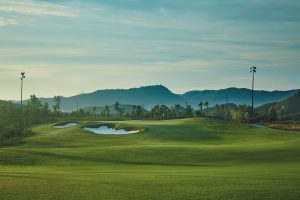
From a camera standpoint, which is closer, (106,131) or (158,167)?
(158,167)

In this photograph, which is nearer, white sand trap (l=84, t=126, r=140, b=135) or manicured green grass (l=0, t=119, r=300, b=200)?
manicured green grass (l=0, t=119, r=300, b=200)

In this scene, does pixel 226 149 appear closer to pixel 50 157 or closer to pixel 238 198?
pixel 50 157

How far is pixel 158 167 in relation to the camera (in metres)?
41.0

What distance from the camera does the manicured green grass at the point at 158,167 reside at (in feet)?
78.5

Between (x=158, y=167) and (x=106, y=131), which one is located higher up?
(x=106, y=131)

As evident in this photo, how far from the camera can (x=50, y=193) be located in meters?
23.2

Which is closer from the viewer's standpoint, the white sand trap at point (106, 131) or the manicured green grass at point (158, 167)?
the manicured green grass at point (158, 167)

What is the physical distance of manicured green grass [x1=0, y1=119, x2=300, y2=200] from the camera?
78.5ft

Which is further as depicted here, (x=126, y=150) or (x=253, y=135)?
(x=253, y=135)

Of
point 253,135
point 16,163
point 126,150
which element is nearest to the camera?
point 16,163

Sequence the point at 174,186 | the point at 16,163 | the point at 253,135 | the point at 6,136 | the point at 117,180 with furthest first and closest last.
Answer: the point at 6,136
the point at 253,135
the point at 16,163
the point at 117,180
the point at 174,186

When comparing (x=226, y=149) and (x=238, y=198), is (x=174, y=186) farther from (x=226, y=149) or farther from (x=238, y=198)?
(x=226, y=149)

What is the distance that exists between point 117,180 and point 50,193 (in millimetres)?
5977

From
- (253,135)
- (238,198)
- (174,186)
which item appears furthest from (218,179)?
(253,135)
